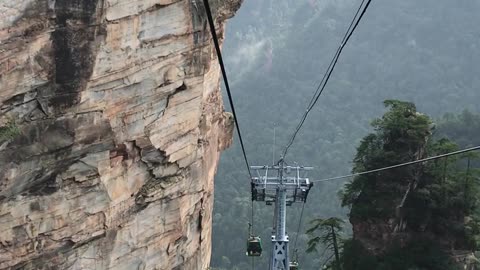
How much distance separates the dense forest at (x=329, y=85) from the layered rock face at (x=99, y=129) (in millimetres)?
40971

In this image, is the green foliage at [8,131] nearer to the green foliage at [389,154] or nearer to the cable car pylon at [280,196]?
the cable car pylon at [280,196]

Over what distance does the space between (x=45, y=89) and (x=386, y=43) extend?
10425 cm

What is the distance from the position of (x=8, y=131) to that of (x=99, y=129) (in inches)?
79.7

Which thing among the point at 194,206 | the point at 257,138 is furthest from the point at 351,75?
the point at 194,206

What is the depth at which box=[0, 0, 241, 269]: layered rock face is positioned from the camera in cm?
1179

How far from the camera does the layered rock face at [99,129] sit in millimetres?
11789

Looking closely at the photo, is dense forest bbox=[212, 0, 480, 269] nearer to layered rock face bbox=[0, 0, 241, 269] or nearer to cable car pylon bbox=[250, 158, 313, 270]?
cable car pylon bbox=[250, 158, 313, 270]

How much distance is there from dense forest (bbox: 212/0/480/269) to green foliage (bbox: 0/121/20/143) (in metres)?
44.9

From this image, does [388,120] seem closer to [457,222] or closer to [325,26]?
[457,222]

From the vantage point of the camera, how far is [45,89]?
12.0 meters

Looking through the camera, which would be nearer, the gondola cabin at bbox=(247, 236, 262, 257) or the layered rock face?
the layered rock face

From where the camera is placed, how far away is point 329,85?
97.9m

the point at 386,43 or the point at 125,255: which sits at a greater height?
the point at 386,43

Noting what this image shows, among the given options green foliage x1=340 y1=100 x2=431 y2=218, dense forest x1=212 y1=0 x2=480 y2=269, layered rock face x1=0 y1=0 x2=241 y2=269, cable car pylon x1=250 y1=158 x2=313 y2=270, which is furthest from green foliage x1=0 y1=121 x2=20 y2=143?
dense forest x1=212 y1=0 x2=480 y2=269
